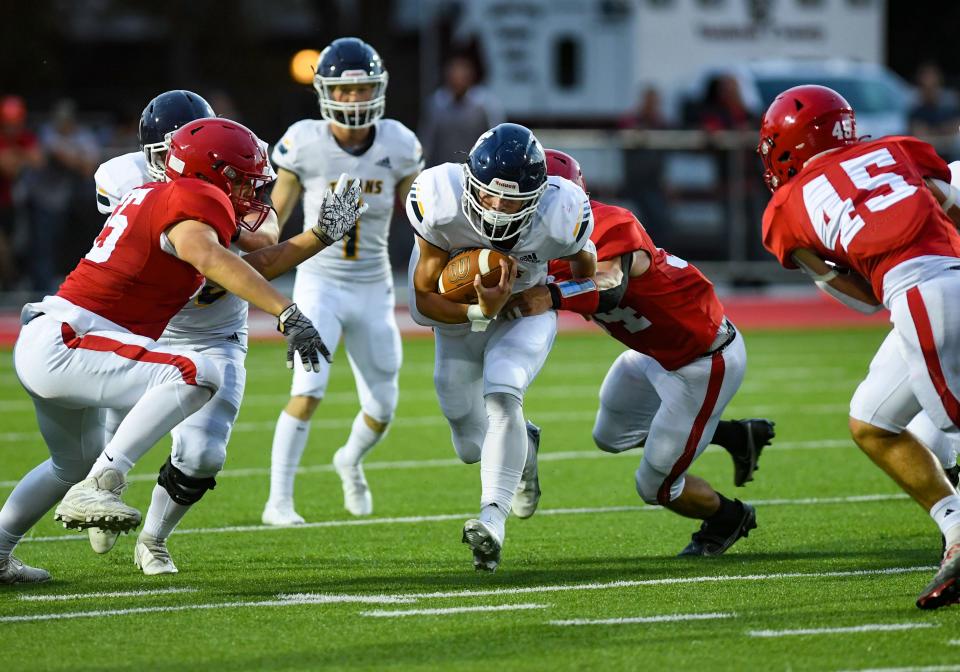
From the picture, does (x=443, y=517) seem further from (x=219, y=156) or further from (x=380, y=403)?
(x=219, y=156)

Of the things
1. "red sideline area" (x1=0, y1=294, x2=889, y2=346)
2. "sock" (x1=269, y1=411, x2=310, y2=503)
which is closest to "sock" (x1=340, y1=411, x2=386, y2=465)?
"sock" (x1=269, y1=411, x2=310, y2=503)

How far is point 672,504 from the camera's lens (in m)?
5.76

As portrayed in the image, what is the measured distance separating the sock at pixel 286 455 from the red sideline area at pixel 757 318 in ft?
21.9

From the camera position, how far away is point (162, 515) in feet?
17.5

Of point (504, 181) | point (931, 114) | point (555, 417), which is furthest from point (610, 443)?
point (931, 114)

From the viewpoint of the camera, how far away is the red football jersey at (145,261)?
15.9 feet

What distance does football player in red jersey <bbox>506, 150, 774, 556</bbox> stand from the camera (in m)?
5.48

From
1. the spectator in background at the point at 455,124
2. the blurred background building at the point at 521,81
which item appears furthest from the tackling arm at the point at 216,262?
the spectator in background at the point at 455,124

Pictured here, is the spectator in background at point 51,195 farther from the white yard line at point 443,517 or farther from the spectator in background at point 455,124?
the white yard line at point 443,517

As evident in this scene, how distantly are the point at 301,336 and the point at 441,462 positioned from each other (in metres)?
3.27

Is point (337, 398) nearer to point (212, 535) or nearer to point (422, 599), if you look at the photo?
point (212, 535)

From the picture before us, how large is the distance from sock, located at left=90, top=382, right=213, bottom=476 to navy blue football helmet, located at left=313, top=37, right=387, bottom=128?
2517mm

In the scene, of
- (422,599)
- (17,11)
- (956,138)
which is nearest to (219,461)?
(422,599)

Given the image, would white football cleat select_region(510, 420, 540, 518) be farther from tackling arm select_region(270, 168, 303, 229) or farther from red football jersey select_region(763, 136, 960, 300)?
tackling arm select_region(270, 168, 303, 229)
